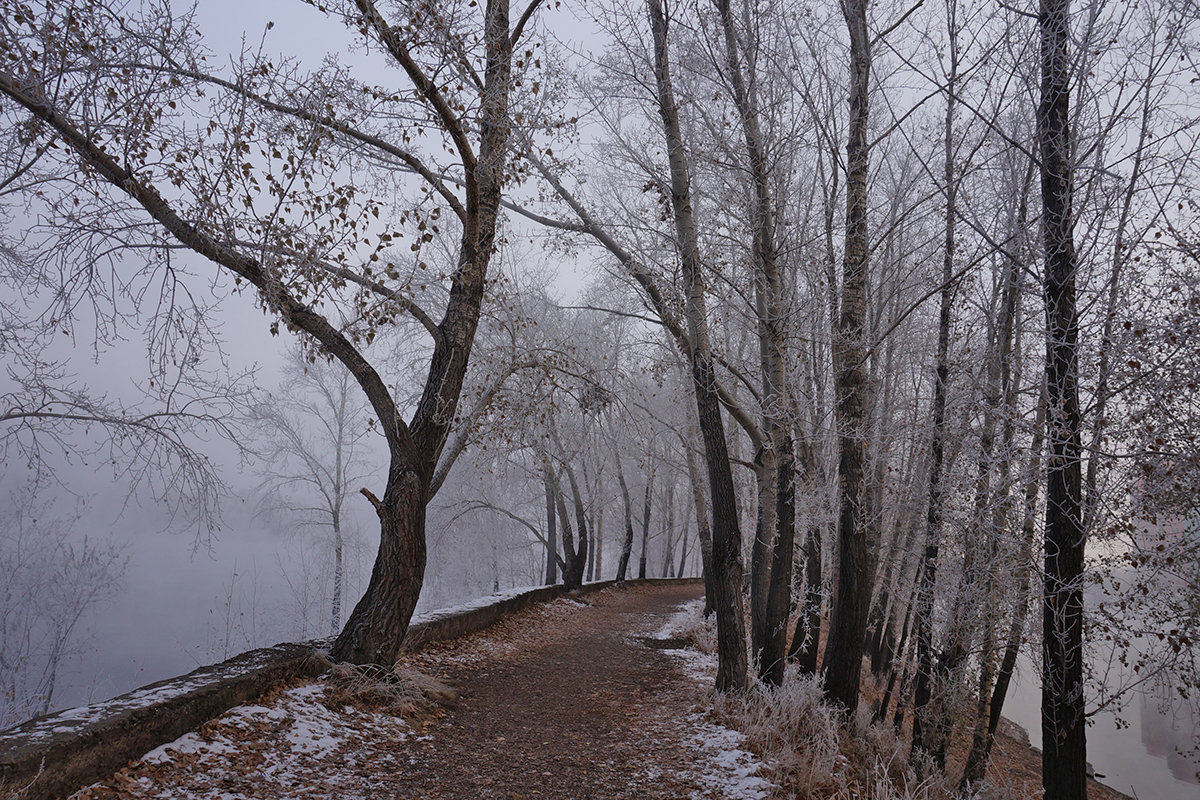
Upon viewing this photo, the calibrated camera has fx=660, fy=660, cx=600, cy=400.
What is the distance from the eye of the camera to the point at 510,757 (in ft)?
15.3

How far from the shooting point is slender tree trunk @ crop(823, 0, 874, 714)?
21.2 feet

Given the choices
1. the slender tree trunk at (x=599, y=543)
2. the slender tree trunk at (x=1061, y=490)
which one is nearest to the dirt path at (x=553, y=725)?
the slender tree trunk at (x=1061, y=490)

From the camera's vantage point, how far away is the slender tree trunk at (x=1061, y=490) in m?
4.52

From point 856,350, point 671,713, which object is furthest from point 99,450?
point 856,350

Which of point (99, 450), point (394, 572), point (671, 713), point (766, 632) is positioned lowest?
point (671, 713)

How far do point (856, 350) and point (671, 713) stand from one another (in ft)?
12.7

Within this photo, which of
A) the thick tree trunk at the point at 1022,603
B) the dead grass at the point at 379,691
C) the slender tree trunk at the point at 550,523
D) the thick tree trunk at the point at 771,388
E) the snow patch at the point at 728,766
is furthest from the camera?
the slender tree trunk at the point at 550,523

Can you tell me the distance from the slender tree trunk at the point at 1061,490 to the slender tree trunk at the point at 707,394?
239cm

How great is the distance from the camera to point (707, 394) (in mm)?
6387

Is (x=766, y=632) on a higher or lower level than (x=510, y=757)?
higher

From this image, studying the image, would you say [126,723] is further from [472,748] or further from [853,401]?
[853,401]

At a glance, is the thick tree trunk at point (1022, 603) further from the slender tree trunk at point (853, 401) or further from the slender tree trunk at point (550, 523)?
the slender tree trunk at point (550, 523)

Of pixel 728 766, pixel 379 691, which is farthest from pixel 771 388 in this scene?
pixel 379 691

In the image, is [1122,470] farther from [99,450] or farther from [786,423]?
[99,450]
